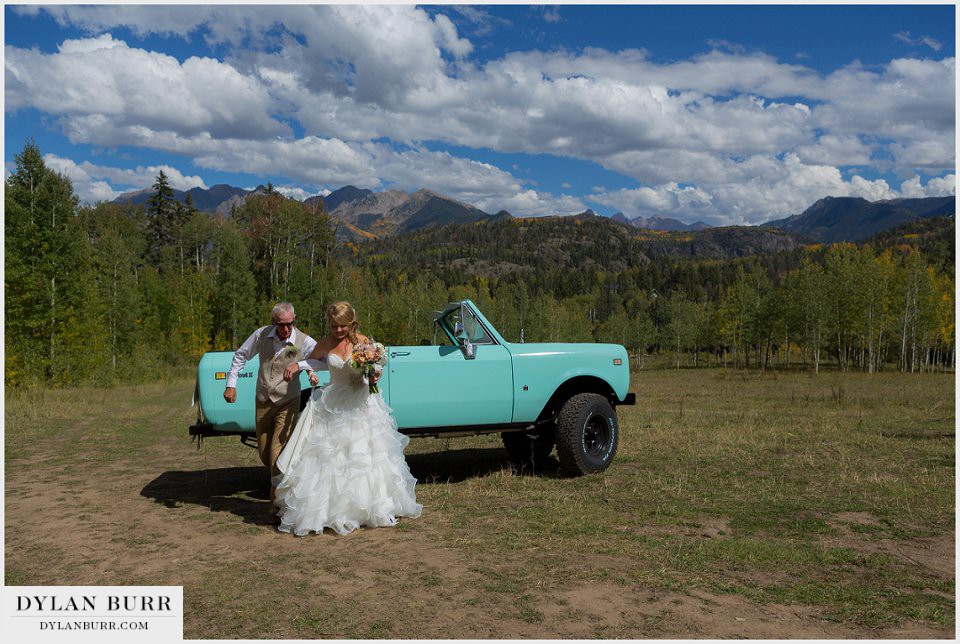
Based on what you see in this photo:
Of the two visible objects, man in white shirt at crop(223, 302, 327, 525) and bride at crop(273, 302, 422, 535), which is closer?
bride at crop(273, 302, 422, 535)

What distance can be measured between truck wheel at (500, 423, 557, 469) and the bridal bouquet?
3669 mm

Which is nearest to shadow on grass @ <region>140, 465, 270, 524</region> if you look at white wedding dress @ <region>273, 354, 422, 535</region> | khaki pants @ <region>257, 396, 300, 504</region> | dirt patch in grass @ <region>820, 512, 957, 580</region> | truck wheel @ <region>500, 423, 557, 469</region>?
khaki pants @ <region>257, 396, 300, 504</region>

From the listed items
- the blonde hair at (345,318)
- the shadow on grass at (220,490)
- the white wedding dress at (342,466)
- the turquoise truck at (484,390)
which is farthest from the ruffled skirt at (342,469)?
the turquoise truck at (484,390)

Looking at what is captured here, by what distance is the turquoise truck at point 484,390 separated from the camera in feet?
24.4

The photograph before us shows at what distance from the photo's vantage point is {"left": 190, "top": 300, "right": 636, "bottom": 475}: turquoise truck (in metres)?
7.45

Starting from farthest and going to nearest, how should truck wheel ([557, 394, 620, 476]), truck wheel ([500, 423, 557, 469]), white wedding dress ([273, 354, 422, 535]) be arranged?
truck wheel ([500, 423, 557, 469]) → truck wheel ([557, 394, 620, 476]) → white wedding dress ([273, 354, 422, 535])

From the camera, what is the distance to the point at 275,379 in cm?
689

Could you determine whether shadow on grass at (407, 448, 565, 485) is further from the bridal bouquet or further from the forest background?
the forest background

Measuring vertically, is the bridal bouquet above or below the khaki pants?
above

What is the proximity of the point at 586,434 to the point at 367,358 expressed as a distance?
3.65 m

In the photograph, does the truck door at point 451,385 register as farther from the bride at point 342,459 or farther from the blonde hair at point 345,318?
the blonde hair at point 345,318

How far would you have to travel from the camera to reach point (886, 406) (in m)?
19.2

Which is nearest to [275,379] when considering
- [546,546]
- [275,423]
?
[275,423]

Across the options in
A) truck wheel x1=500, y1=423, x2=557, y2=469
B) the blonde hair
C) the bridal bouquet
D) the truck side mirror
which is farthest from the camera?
truck wheel x1=500, y1=423, x2=557, y2=469
